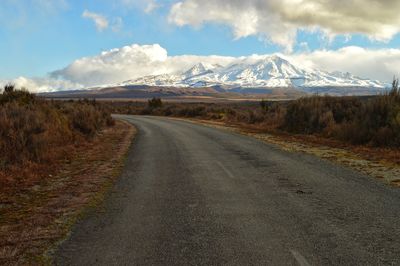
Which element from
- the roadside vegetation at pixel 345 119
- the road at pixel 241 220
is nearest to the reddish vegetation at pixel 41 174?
the road at pixel 241 220

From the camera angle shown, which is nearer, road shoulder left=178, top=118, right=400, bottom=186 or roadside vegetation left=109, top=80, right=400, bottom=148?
road shoulder left=178, top=118, right=400, bottom=186

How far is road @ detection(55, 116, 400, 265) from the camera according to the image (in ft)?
17.7

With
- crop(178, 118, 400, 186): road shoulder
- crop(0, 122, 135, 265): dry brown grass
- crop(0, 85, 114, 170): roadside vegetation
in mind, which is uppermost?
crop(0, 85, 114, 170): roadside vegetation

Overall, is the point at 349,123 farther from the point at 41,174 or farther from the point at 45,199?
the point at 45,199

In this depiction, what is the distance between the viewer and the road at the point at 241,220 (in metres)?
5.39

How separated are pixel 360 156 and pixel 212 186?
7876 mm

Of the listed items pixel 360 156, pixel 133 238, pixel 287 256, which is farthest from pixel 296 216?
pixel 360 156

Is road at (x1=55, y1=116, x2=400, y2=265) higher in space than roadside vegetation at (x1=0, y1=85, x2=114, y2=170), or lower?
lower

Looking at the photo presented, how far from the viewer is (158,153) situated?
632 inches

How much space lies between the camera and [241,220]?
6969 mm

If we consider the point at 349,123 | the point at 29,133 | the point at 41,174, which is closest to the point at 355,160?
the point at 349,123

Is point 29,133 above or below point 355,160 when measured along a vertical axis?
above

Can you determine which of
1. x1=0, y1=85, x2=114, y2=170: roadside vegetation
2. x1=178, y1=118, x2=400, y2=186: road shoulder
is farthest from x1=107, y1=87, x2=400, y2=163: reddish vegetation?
x1=0, y1=85, x2=114, y2=170: roadside vegetation

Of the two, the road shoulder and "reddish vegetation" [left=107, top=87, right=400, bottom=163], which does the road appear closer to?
the road shoulder
